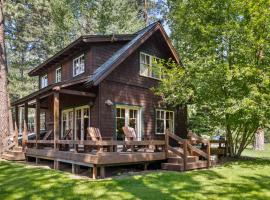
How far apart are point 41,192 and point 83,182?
1320 millimetres

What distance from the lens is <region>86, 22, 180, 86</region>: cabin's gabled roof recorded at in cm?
1180

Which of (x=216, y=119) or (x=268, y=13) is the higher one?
(x=268, y=13)

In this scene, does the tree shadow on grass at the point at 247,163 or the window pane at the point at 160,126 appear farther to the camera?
the window pane at the point at 160,126

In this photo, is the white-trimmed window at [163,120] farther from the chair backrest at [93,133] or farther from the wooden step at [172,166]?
the chair backrest at [93,133]

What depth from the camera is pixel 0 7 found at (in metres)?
16.2

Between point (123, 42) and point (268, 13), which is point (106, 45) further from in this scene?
point (268, 13)

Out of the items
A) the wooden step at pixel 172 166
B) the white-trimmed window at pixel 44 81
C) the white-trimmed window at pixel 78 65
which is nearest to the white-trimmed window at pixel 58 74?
the white-trimmed window at pixel 44 81

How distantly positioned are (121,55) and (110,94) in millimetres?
1725

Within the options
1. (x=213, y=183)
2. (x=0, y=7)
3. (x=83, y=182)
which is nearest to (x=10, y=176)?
(x=83, y=182)

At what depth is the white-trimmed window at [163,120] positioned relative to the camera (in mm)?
15327

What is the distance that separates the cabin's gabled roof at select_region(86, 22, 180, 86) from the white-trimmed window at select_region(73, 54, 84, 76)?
154 centimetres

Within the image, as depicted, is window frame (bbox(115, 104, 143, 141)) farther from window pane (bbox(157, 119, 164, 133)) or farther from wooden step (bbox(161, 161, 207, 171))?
wooden step (bbox(161, 161, 207, 171))

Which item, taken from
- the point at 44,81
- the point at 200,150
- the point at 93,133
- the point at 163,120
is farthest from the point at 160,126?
the point at 44,81

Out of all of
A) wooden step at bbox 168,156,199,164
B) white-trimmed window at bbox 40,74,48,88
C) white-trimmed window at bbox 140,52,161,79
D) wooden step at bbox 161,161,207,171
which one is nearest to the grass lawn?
wooden step at bbox 161,161,207,171
